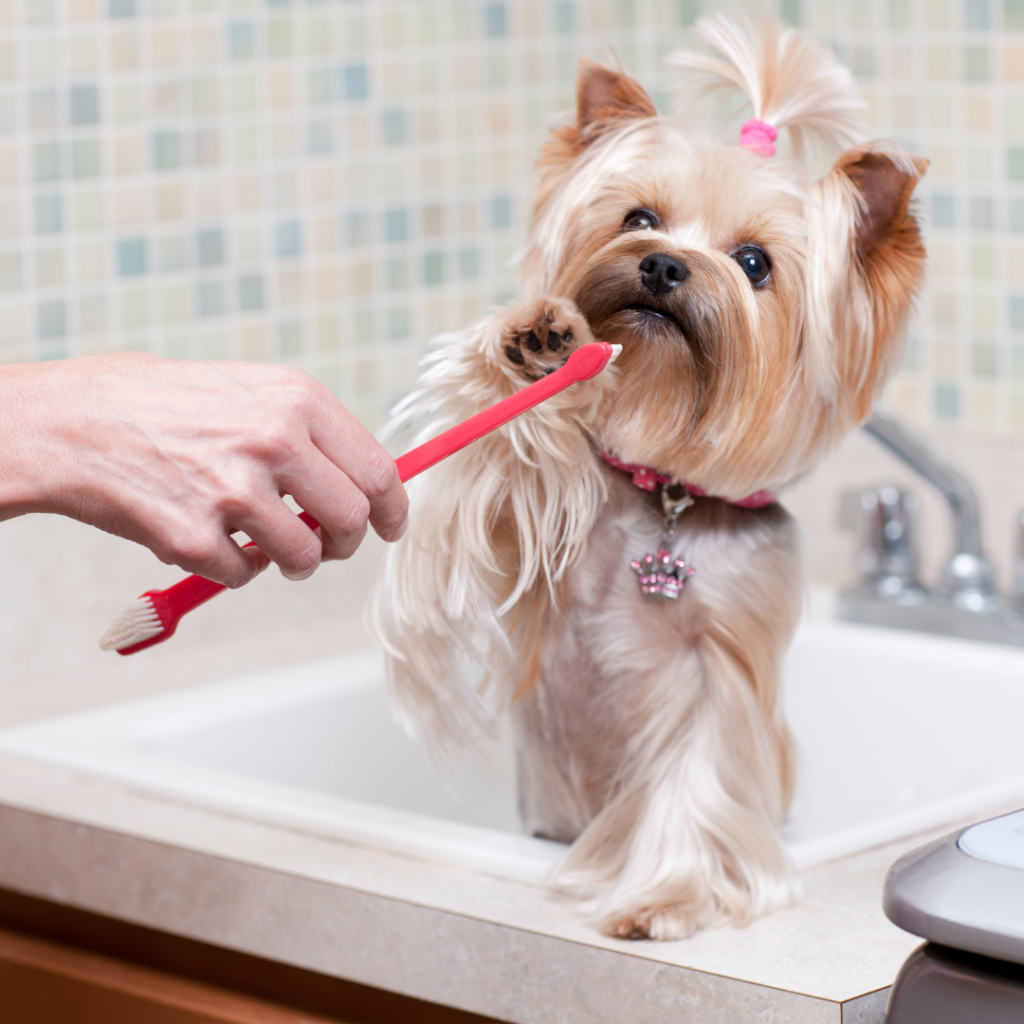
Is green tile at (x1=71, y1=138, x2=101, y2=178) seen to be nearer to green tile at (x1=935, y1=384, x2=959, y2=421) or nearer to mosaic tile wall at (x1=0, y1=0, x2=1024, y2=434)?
mosaic tile wall at (x1=0, y1=0, x2=1024, y2=434)

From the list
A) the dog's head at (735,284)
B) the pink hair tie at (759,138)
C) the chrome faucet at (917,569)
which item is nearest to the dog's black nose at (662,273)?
the dog's head at (735,284)

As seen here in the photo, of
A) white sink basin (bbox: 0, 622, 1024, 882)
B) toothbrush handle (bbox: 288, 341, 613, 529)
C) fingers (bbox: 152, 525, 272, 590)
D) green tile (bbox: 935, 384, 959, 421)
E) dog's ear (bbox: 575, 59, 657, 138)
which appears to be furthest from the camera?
green tile (bbox: 935, 384, 959, 421)

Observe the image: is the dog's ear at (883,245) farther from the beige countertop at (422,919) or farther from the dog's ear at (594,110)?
the beige countertop at (422,919)

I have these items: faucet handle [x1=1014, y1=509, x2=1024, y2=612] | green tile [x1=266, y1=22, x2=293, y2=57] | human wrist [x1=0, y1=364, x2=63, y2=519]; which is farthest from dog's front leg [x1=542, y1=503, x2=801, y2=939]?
green tile [x1=266, y1=22, x2=293, y2=57]

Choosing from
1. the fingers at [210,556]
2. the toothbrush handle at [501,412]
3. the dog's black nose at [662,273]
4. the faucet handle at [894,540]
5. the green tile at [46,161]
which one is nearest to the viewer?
the fingers at [210,556]

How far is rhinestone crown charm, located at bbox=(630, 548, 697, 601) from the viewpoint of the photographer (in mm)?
927

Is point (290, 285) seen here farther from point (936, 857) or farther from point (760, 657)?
point (936, 857)

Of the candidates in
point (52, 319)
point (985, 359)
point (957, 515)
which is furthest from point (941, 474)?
point (52, 319)

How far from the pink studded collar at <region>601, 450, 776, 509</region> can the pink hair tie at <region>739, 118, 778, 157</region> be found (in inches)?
8.1

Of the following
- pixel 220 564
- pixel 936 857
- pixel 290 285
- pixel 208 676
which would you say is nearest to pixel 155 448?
pixel 220 564

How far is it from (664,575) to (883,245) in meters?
0.24

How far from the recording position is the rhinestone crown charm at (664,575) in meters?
0.93

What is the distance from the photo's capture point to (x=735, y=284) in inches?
34.5

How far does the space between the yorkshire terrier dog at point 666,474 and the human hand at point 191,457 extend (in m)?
0.21
